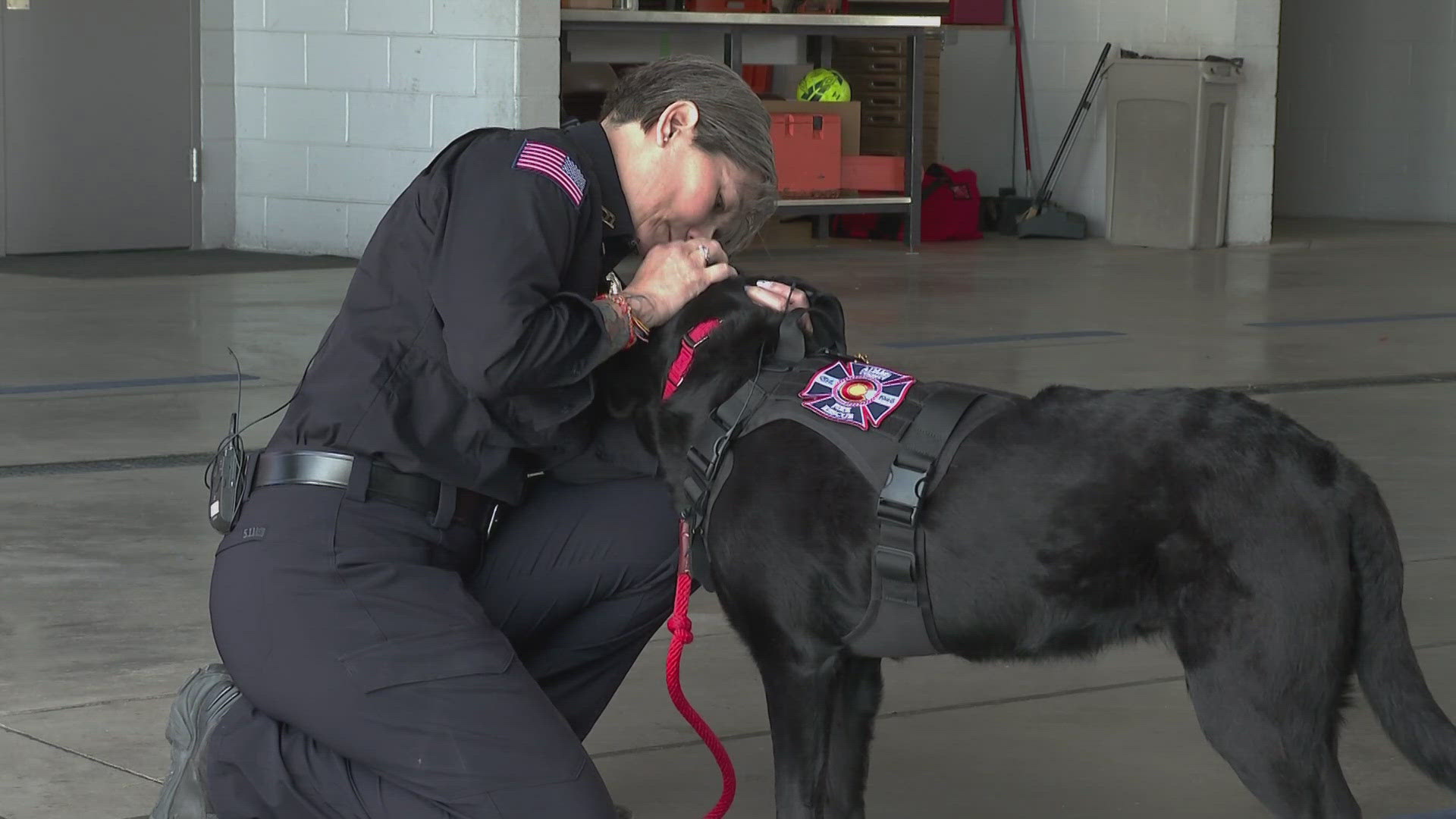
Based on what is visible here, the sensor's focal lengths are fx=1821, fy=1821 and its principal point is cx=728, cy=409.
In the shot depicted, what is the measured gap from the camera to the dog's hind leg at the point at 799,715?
231 centimetres

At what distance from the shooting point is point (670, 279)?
8.13ft

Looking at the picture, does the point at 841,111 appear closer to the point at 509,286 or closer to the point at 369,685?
the point at 509,286

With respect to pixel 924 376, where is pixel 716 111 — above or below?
above

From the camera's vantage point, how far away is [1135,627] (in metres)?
2.20

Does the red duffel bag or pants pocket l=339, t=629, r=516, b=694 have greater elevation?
the red duffel bag

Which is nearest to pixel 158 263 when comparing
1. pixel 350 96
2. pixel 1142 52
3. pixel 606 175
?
pixel 350 96

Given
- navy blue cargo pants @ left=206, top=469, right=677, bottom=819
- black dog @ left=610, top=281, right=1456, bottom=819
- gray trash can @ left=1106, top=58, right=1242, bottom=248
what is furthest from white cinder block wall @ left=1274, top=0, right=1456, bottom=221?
navy blue cargo pants @ left=206, top=469, right=677, bottom=819

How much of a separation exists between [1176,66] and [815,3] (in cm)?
→ 246

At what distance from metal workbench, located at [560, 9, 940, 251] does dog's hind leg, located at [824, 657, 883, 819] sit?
7983 mm

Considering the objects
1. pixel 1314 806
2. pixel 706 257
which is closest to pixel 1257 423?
pixel 1314 806

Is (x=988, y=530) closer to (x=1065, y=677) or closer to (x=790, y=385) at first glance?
(x=790, y=385)

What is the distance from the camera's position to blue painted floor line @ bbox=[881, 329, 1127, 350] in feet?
24.4

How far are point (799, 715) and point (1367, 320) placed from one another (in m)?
6.96

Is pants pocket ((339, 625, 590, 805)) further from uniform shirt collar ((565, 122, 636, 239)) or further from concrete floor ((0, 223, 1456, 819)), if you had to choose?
uniform shirt collar ((565, 122, 636, 239))
